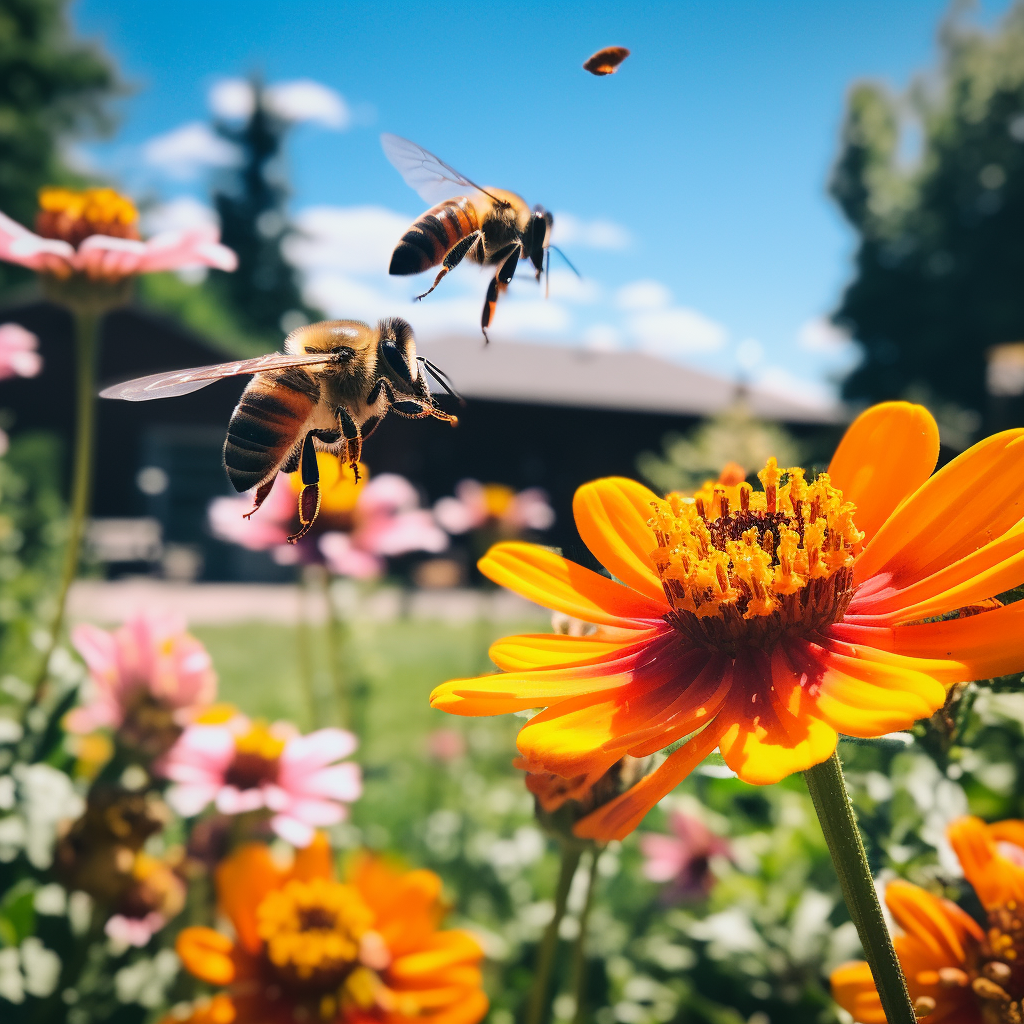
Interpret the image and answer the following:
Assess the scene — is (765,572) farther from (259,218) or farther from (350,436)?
(259,218)

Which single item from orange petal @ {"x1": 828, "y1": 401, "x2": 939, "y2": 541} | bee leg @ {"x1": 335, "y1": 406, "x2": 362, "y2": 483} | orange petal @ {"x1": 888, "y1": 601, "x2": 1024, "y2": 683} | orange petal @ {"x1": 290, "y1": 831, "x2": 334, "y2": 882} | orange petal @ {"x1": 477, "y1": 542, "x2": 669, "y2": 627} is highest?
bee leg @ {"x1": 335, "y1": 406, "x2": 362, "y2": 483}

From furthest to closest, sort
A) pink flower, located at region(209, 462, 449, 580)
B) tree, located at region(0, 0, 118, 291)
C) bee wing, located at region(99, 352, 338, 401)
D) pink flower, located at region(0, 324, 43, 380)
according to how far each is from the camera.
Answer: tree, located at region(0, 0, 118, 291) → pink flower, located at region(209, 462, 449, 580) → pink flower, located at region(0, 324, 43, 380) → bee wing, located at region(99, 352, 338, 401)

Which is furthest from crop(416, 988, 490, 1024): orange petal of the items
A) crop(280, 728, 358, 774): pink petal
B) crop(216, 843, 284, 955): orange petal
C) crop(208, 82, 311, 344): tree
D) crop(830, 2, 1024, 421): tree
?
crop(208, 82, 311, 344): tree

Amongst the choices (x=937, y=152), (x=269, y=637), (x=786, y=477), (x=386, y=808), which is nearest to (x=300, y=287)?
(x=937, y=152)

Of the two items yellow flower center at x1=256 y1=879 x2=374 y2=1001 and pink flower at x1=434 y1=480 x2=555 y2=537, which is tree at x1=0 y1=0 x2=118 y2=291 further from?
yellow flower center at x1=256 y1=879 x2=374 y2=1001

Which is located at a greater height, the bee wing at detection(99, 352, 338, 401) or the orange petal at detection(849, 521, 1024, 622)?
the bee wing at detection(99, 352, 338, 401)

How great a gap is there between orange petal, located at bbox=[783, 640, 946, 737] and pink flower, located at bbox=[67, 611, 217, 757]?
907 millimetres

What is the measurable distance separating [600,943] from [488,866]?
0.41 metres

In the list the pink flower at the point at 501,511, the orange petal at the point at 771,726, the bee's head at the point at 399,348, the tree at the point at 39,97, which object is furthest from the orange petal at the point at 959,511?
the tree at the point at 39,97

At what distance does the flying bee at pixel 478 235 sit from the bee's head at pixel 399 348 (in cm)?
7

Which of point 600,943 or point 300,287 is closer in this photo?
point 600,943

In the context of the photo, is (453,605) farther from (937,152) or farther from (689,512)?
(937,152)

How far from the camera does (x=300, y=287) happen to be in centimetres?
2975

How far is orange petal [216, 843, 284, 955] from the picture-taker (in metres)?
1.03
